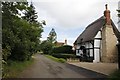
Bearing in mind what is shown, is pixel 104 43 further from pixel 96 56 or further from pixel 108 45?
pixel 96 56

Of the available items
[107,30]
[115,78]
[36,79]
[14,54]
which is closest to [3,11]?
[36,79]

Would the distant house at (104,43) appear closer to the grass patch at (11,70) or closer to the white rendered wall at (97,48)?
the white rendered wall at (97,48)

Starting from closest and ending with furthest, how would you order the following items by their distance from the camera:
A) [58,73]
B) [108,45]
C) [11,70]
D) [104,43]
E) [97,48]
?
[11,70]
[58,73]
[108,45]
[104,43]
[97,48]

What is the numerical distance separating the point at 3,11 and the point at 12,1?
1.07 m

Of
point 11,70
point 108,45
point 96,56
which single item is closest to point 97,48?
point 96,56

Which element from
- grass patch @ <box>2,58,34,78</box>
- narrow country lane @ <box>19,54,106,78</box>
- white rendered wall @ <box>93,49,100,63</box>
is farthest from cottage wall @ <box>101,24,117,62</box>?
grass patch @ <box>2,58,34,78</box>

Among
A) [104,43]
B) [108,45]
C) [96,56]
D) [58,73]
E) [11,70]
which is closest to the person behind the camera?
[11,70]

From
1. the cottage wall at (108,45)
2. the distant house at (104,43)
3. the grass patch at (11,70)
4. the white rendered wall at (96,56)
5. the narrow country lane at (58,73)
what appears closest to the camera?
the grass patch at (11,70)

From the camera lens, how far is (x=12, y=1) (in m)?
15.8

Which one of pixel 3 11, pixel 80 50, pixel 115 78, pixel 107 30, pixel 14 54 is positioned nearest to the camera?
pixel 115 78

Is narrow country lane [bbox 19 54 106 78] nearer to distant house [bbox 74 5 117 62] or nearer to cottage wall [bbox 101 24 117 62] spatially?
cottage wall [bbox 101 24 117 62]

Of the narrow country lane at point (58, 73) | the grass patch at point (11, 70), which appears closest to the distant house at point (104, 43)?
the narrow country lane at point (58, 73)

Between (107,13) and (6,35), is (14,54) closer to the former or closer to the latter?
(6,35)

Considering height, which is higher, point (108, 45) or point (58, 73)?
point (108, 45)
